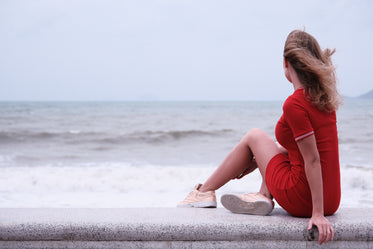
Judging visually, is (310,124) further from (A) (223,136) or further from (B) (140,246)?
(A) (223,136)

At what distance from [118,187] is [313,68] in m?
5.10

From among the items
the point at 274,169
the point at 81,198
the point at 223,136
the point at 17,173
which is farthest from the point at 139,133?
the point at 274,169

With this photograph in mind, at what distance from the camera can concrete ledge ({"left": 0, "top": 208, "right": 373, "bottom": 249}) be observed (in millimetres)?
2215

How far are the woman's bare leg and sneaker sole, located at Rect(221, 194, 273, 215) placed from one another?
17cm

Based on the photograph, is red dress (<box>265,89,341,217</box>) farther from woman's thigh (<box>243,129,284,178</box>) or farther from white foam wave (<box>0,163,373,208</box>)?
white foam wave (<box>0,163,373,208</box>)

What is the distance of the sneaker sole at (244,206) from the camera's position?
248 centimetres

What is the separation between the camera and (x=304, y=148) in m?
Result: 2.14

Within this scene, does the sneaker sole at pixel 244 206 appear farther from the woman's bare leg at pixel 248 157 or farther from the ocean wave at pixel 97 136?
the ocean wave at pixel 97 136

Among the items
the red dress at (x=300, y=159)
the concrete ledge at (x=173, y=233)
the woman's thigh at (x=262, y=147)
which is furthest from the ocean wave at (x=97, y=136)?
the red dress at (x=300, y=159)

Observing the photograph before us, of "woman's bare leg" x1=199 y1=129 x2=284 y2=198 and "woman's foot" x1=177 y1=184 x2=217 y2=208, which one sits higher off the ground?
"woman's bare leg" x1=199 y1=129 x2=284 y2=198

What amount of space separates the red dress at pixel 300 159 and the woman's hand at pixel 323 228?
0.19 metres

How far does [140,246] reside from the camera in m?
2.26

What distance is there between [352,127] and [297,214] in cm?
1725

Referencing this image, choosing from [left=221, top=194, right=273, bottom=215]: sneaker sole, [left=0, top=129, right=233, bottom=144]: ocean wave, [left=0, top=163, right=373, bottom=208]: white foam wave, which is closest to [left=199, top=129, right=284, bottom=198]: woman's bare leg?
[left=221, top=194, right=273, bottom=215]: sneaker sole
